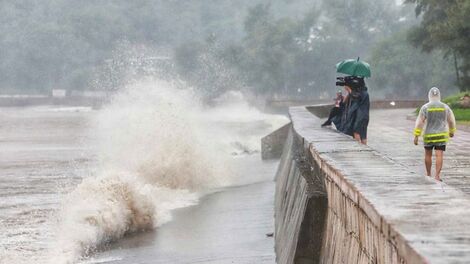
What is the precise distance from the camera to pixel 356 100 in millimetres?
12086

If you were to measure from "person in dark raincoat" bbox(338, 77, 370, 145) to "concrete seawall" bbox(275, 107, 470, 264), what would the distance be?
9.42ft

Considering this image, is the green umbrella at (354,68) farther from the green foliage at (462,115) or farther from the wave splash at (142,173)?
the green foliage at (462,115)

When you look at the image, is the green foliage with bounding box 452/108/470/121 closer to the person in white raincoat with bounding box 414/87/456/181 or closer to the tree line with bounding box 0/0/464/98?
the tree line with bounding box 0/0/464/98

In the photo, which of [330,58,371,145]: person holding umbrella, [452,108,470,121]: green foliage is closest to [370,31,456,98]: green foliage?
[452,108,470,121]: green foliage

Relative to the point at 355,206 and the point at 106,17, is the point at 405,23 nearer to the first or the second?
the point at 106,17

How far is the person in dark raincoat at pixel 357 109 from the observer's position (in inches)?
475

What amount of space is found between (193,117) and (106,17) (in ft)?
481

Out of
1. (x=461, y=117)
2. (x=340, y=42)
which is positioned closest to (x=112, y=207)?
(x=461, y=117)

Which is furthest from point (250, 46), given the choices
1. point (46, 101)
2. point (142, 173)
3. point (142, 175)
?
point (142, 175)

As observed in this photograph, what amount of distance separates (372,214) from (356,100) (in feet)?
24.3

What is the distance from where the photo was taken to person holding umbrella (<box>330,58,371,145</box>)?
475 inches

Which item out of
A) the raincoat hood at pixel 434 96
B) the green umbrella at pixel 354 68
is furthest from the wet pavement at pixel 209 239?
the raincoat hood at pixel 434 96

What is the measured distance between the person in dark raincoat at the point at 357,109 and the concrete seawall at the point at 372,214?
2.87 m

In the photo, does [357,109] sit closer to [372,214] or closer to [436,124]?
[436,124]
